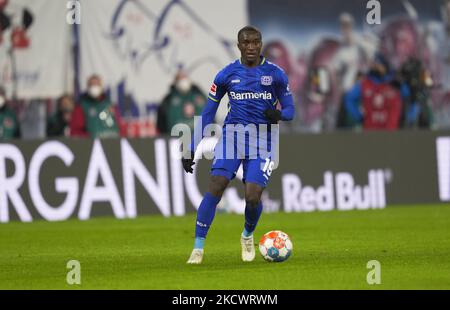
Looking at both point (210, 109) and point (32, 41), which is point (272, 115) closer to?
point (210, 109)

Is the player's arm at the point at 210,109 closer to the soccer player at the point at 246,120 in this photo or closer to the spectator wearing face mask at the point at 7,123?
the soccer player at the point at 246,120

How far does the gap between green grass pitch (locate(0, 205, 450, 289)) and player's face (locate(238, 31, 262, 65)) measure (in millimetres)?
2173

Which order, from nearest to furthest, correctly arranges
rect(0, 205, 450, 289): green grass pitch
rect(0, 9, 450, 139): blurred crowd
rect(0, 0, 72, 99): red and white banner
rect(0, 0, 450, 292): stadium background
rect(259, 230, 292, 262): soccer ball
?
rect(0, 205, 450, 289): green grass pitch, rect(259, 230, 292, 262): soccer ball, rect(0, 0, 450, 292): stadium background, rect(0, 9, 450, 139): blurred crowd, rect(0, 0, 72, 99): red and white banner

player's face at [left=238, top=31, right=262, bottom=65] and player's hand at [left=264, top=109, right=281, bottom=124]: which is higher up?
player's face at [left=238, top=31, right=262, bottom=65]

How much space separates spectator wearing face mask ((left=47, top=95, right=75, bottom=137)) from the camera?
23.9 m

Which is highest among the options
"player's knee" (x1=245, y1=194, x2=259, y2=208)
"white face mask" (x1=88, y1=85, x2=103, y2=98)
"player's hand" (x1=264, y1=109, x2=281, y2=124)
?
"white face mask" (x1=88, y1=85, x2=103, y2=98)

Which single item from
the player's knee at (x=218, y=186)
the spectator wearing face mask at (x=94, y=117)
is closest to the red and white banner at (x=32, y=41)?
the spectator wearing face mask at (x=94, y=117)

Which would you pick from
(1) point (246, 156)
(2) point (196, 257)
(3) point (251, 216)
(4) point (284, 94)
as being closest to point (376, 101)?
(4) point (284, 94)

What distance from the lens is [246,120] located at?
13836 millimetres

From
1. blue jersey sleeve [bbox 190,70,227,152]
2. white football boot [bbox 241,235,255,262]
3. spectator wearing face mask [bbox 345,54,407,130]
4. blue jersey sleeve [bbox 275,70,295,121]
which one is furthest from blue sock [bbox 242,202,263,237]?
spectator wearing face mask [bbox 345,54,407,130]

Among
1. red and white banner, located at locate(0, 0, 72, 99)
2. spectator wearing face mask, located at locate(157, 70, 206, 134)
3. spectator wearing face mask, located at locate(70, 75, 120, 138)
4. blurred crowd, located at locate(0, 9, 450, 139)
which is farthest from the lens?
spectator wearing face mask, located at locate(157, 70, 206, 134)

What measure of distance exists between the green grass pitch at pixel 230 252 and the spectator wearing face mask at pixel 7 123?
9.65 ft

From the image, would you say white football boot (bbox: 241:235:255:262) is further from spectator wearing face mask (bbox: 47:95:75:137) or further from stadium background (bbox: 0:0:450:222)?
spectator wearing face mask (bbox: 47:95:75:137)
